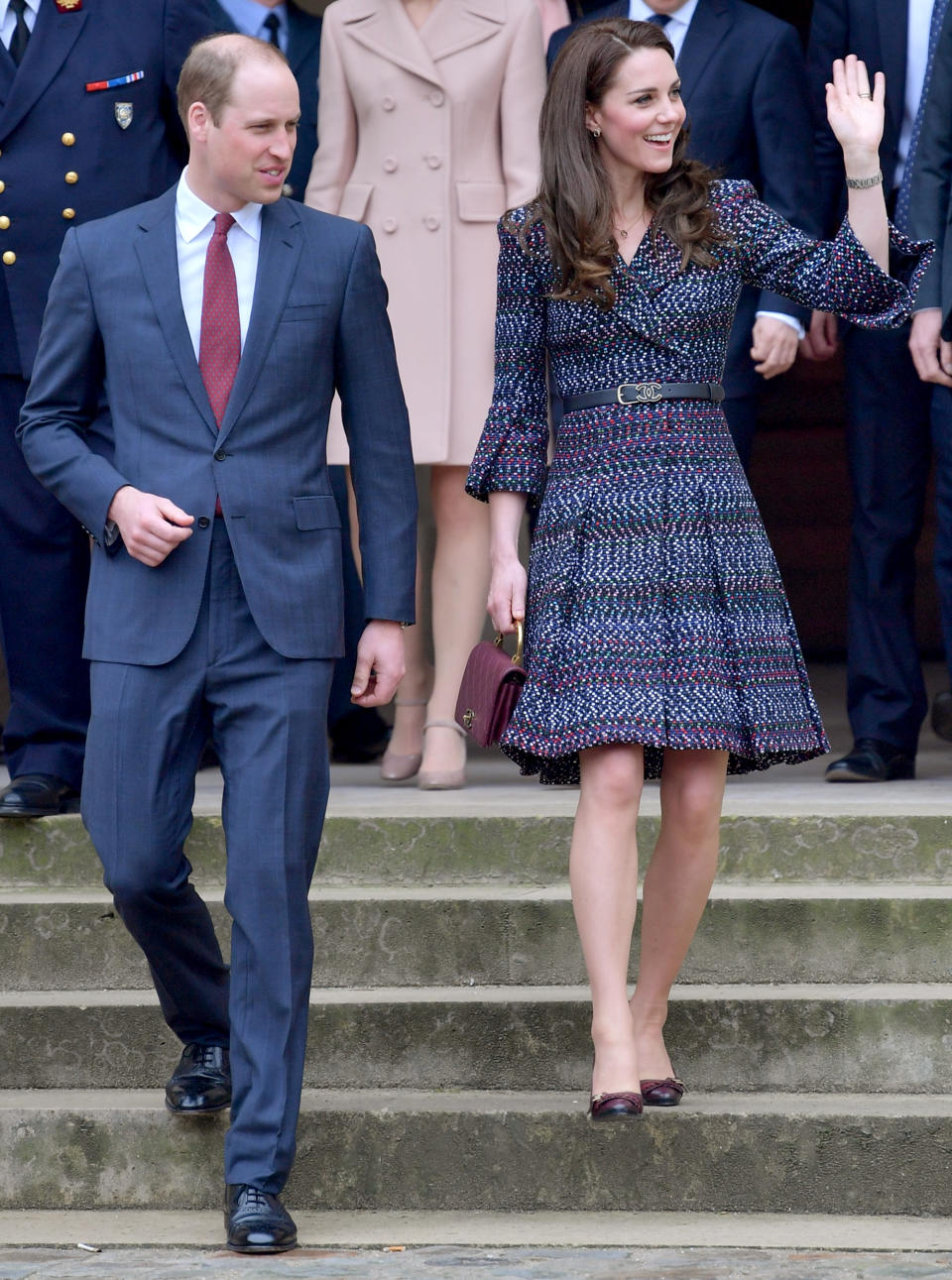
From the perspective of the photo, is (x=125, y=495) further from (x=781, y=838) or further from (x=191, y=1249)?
(x=781, y=838)

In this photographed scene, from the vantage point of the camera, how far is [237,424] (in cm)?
348

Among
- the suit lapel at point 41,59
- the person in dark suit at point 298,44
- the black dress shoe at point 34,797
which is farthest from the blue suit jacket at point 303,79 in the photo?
the black dress shoe at point 34,797

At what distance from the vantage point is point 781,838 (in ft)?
14.2

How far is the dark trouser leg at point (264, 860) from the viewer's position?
341cm

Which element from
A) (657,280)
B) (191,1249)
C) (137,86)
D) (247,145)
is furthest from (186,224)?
(191,1249)

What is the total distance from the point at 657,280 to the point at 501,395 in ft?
1.14

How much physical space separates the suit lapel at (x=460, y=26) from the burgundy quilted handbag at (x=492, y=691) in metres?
1.82

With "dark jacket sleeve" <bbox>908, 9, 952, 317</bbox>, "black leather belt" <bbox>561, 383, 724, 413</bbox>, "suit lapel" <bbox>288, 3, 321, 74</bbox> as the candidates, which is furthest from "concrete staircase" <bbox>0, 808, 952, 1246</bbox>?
"suit lapel" <bbox>288, 3, 321, 74</bbox>

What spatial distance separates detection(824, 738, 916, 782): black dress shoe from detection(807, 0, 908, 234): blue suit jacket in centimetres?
121

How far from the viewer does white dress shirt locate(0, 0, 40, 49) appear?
15.5 feet

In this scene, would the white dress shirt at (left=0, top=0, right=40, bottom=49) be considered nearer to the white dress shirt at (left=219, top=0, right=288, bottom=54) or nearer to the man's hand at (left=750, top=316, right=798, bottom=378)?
the white dress shirt at (left=219, top=0, right=288, bottom=54)

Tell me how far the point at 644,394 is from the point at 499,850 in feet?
3.60

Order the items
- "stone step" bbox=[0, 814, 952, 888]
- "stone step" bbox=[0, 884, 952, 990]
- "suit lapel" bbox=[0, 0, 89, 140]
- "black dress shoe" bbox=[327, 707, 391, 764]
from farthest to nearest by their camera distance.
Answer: "black dress shoe" bbox=[327, 707, 391, 764] < "suit lapel" bbox=[0, 0, 89, 140] < "stone step" bbox=[0, 814, 952, 888] < "stone step" bbox=[0, 884, 952, 990]

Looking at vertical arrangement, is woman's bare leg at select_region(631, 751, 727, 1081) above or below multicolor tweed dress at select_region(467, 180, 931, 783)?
below
